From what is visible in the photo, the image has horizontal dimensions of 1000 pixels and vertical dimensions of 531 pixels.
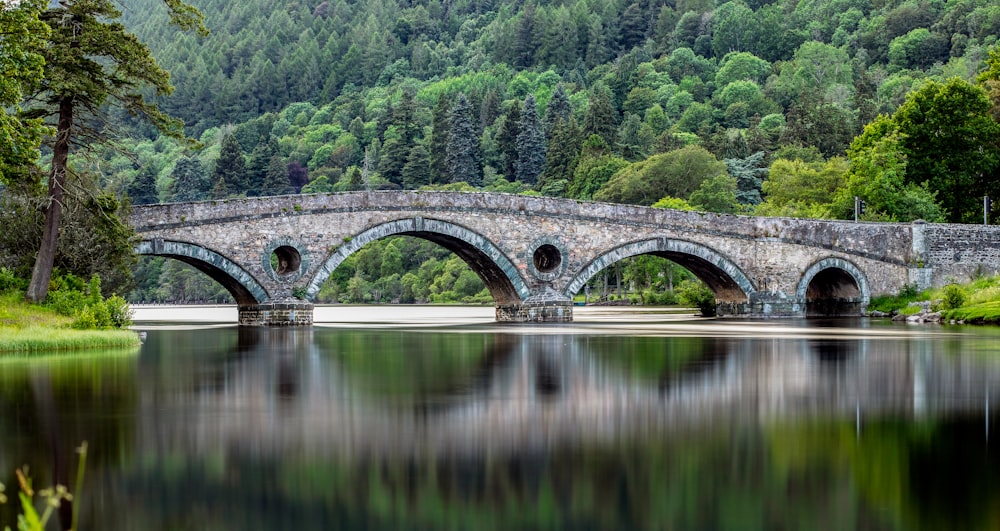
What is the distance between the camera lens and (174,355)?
74.2ft

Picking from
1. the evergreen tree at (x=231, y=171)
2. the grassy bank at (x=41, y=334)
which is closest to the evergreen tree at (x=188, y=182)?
the evergreen tree at (x=231, y=171)

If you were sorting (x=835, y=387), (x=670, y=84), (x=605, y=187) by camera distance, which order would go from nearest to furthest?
(x=835, y=387)
(x=605, y=187)
(x=670, y=84)

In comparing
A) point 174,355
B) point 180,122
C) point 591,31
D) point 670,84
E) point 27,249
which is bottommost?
point 174,355

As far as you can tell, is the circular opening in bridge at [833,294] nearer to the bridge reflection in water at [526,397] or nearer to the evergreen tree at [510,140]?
the bridge reflection in water at [526,397]

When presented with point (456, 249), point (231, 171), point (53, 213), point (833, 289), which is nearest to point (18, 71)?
point (53, 213)

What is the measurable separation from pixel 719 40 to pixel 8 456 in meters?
142

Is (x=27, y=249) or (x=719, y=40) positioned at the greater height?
(x=719, y=40)

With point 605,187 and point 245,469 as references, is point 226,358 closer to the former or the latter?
point 245,469

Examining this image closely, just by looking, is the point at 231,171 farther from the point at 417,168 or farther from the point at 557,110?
the point at 557,110

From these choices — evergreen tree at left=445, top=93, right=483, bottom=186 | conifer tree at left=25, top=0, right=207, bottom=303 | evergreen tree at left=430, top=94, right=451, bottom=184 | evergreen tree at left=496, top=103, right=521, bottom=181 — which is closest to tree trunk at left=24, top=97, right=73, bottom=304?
conifer tree at left=25, top=0, right=207, bottom=303

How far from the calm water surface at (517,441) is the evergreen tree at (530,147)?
265 ft

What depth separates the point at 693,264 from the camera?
42.9 metres

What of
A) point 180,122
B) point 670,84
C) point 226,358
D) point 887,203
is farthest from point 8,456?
point 670,84

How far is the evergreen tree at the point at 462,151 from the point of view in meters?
97.6
